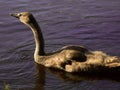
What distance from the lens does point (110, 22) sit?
13.8 metres

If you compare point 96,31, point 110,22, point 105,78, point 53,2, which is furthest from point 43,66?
point 53,2

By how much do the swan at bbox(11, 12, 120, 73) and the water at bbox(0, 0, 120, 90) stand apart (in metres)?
0.19

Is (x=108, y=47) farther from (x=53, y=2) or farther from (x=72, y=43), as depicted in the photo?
(x=53, y=2)

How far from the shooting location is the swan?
10.2 meters

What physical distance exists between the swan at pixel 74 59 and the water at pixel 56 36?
7.6 inches

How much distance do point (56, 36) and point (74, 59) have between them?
90.8 inches

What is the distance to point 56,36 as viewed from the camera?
1269 cm

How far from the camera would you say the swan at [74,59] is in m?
10.2

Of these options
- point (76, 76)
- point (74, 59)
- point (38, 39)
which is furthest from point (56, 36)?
point (76, 76)

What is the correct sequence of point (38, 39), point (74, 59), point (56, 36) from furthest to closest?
point (56, 36) → point (38, 39) → point (74, 59)

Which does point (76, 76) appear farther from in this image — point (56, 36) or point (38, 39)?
point (56, 36)

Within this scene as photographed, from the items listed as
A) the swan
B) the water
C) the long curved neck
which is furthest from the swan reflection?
the long curved neck

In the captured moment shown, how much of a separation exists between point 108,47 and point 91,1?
414 centimetres

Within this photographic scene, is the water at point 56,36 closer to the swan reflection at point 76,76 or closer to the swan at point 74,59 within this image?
the swan reflection at point 76,76
